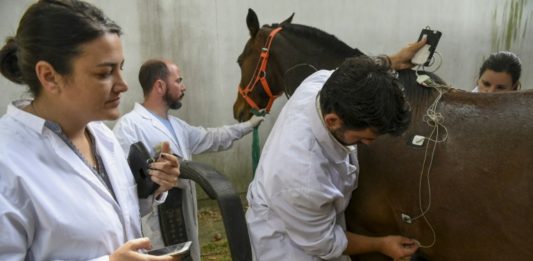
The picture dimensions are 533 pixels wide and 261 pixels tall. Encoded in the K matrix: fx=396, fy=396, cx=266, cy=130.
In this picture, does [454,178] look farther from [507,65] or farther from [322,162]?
[507,65]

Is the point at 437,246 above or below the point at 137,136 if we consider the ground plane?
→ below

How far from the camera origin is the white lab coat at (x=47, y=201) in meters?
0.94

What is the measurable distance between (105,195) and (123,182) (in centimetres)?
14

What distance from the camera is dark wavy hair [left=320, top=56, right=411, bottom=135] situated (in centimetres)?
141

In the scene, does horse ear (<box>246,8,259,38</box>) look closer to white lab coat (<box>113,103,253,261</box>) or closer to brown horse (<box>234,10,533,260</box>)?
white lab coat (<box>113,103,253,261</box>)

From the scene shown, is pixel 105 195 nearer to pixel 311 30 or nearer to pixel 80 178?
pixel 80 178

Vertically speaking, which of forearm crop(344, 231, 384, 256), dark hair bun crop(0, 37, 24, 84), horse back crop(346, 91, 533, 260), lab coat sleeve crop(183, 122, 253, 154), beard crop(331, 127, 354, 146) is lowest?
forearm crop(344, 231, 384, 256)

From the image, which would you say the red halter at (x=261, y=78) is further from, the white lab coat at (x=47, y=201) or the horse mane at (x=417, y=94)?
the white lab coat at (x=47, y=201)

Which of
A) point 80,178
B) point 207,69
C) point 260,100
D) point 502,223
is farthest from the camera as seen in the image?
point 207,69

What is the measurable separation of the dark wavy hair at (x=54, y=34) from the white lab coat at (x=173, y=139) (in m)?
1.12

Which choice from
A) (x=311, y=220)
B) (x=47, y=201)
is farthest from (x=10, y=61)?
(x=311, y=220)

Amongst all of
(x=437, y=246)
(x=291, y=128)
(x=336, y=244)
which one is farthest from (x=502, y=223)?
(x=291, y=128)

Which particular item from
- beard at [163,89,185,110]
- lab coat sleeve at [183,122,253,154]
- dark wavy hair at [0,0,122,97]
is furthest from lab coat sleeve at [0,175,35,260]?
lab coat sleeve at [183,122,253,154]

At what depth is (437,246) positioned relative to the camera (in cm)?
183
